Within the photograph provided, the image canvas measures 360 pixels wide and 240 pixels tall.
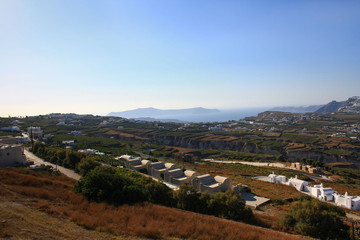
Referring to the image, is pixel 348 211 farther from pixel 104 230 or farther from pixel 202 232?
pixel 104 230

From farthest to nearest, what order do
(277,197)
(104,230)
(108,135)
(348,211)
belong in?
1. (108,135)
2. (277,197)
3. (348,211)
4. (104,230)

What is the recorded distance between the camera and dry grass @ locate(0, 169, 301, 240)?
9.10m

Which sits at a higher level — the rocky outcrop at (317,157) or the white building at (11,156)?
the white building at (11,156)

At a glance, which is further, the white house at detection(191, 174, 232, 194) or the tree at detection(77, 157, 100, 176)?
the tree at detection(77, 157, 100, 176)

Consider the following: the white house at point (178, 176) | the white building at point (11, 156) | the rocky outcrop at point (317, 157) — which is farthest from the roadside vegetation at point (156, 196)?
the rocky outcrop at point (317, 157)

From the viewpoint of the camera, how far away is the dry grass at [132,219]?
910cm

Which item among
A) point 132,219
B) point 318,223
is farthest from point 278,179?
point 132,219

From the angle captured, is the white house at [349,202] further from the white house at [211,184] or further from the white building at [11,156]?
the white building at [11,156]

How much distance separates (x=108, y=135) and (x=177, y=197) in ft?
207

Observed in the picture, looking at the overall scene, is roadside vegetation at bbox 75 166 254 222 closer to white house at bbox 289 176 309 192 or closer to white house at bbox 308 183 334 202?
white house at bbox 308 183 334 202

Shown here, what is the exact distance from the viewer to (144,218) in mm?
10531

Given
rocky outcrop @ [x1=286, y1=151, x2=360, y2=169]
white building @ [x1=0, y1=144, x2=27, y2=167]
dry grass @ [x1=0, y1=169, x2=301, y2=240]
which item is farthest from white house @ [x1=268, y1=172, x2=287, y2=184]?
rocky outcrop @ [x1=286, y1=151, x2=360, y2=169]

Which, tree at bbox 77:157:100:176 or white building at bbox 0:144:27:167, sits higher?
white building at bbox 0:144:27:167

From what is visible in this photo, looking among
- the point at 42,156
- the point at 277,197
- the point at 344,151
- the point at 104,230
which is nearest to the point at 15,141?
the point at 42,156
